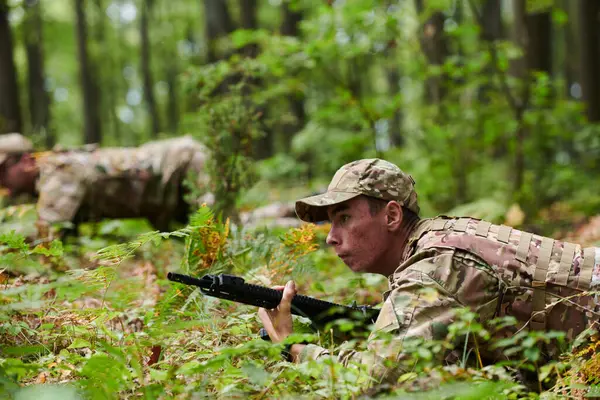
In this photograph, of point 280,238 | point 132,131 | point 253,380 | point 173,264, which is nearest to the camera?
point 253,380

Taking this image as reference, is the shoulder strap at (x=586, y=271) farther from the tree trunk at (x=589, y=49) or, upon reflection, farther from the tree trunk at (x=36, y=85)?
the tree trunk at (x=36, y=85)

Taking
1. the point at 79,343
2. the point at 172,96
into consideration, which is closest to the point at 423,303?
the point at 79,343

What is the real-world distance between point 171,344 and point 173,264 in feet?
6.97

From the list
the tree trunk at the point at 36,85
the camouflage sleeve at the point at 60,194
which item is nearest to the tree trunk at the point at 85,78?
the tree trunk at the point at 36,85

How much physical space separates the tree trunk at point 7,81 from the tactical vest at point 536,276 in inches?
463

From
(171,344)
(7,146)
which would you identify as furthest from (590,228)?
(7,146)

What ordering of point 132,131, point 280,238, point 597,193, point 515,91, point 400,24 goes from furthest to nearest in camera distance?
point 132,131
point 597,193
point 515,91
point 400,24
point 280,238

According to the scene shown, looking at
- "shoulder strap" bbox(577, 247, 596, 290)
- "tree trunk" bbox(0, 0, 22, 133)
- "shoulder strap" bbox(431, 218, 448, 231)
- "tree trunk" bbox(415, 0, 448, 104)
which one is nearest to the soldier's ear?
"shoulder strap" bbox(431, 218, 448, 231)

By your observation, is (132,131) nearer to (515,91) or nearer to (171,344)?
(515,91)

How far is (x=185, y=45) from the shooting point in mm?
29938

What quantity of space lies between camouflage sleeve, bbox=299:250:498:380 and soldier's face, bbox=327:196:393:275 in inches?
12.5

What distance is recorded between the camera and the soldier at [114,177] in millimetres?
7223

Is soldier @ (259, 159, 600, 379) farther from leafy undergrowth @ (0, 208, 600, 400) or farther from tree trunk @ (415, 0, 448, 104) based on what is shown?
tree trunk @ (415, 0, 448, 104)

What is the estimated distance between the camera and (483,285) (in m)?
2.86
